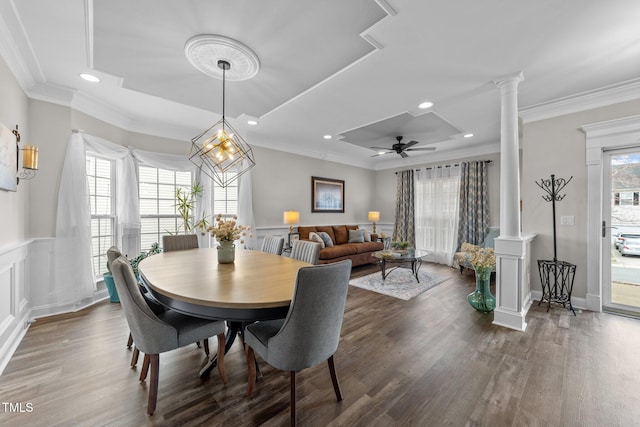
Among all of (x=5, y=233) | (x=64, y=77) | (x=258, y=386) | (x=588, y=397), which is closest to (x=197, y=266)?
(x=258, y=386)

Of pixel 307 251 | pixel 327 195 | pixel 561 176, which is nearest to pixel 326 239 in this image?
pixel 327 195

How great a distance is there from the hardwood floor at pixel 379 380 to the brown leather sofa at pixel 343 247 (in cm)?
209

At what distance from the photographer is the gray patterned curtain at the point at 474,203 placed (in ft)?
17.5

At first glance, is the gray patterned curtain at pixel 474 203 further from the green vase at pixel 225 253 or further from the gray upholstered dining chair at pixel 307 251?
the green vase at pixel 225 253

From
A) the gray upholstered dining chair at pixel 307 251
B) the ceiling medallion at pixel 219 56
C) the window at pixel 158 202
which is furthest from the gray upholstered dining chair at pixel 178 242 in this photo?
the ceiling medallion at pixel 219 56

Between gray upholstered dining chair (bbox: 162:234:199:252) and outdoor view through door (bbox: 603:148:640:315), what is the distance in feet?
16.9

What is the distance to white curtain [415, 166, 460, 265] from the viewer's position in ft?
18.9

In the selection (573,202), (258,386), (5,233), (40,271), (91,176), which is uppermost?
(91,176)

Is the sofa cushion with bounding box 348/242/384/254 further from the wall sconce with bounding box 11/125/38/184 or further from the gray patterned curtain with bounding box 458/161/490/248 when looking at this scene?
the wall sconce with bounding box 11/125/38/184

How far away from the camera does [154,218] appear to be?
411 centimetres

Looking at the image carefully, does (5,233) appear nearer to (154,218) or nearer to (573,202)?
(154,218)

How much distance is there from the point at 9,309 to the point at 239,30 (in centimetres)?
312

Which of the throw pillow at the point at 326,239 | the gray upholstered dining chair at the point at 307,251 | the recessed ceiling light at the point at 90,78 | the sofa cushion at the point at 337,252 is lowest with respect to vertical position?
the sofa cushion at the point at 337,252

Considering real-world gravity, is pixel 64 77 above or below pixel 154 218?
above
